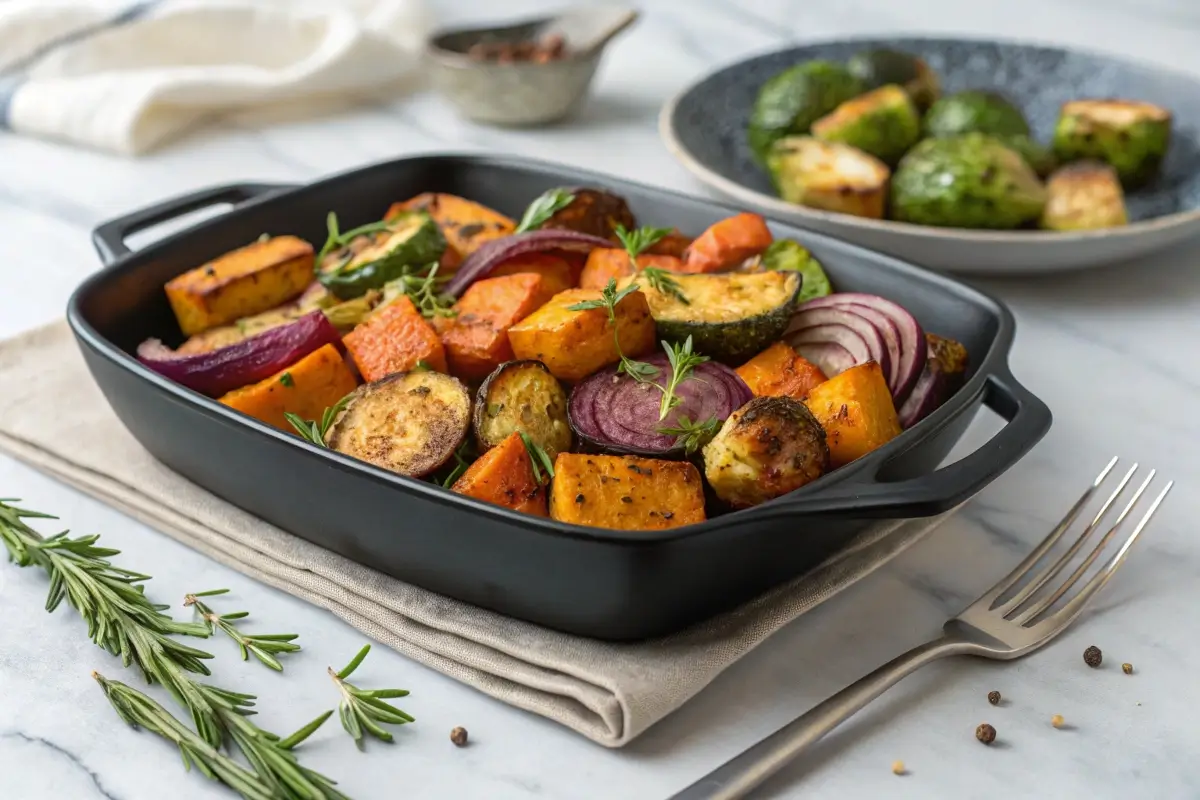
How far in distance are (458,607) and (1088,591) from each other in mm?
742


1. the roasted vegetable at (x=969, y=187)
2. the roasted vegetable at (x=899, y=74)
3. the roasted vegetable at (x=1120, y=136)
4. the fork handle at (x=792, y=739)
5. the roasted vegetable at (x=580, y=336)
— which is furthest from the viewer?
the roasted vegetable at (x=899, y=74)

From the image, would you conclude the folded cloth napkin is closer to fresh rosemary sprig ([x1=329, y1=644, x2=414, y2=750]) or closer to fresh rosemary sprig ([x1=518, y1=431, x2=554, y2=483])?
fresh rosemary sprig ([x1=518, y1=431, x2=554, y2=483])

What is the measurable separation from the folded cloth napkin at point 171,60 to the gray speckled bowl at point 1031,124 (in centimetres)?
100

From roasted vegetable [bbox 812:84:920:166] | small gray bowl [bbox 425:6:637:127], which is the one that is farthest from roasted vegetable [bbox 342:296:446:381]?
small gray bowl [bbox 425:6:637:127]

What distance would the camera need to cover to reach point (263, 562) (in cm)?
158

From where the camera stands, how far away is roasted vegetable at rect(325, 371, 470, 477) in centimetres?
152

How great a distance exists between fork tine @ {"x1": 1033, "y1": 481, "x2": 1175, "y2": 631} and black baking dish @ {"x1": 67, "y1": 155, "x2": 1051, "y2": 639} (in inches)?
8.6

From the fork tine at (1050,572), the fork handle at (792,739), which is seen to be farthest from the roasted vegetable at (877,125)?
the fork handle at (792,739)

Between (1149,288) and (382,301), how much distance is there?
1.43m

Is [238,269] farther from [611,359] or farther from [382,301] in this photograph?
[611,359]

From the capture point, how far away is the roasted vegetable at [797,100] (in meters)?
2.67

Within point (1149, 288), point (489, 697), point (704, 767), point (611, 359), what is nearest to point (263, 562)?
point (489, 697)

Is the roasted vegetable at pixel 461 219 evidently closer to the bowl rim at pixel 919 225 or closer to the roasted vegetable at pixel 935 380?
the bowl rim at pixel 919 225

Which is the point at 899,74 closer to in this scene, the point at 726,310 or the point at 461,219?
the point at 461,219
